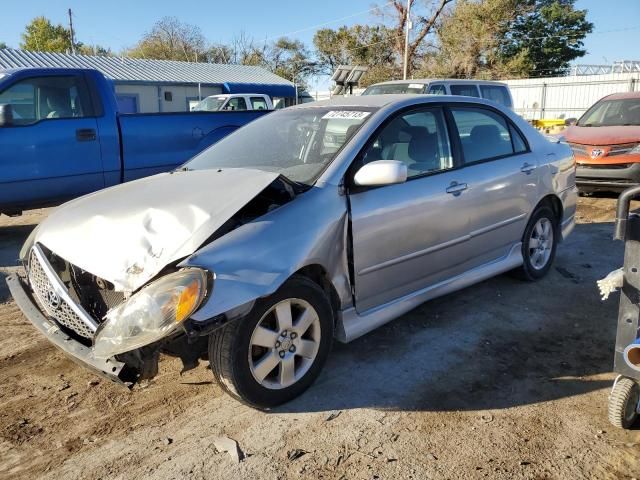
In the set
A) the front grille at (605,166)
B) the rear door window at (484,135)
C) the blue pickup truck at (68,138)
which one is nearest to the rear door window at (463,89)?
the front grille at (605,166)

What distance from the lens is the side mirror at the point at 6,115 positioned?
19.4 ft

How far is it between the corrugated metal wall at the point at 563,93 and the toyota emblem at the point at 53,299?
79.2 feet

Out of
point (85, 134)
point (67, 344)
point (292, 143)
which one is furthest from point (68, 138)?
point (67, 344)

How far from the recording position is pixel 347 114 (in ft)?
12.2

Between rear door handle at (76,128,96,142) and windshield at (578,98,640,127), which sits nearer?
rear door handle at (76,128,96,142)

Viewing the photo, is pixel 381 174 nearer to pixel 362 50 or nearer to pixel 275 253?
pixel 275 253

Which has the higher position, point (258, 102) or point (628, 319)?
point (258, 102)

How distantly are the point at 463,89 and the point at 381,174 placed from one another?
8.43 metres

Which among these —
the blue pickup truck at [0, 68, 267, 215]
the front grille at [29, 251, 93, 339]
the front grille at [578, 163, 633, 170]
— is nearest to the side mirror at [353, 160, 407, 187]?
the front grille at [29, 251, 93, 339]

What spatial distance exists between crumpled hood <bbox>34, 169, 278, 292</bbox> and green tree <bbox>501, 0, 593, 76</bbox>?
39.0 metres

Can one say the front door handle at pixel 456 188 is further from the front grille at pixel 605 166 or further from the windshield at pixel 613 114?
the windshield at pixel 613 114

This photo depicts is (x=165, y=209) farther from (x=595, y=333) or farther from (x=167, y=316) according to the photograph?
(x=595, y=333)

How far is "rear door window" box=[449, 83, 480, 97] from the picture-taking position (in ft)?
34.3

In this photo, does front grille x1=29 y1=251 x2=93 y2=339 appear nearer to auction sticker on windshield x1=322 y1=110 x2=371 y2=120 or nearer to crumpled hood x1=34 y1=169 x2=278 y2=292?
crumpled hood x1=34 y1=169 x2=278 y2=292
